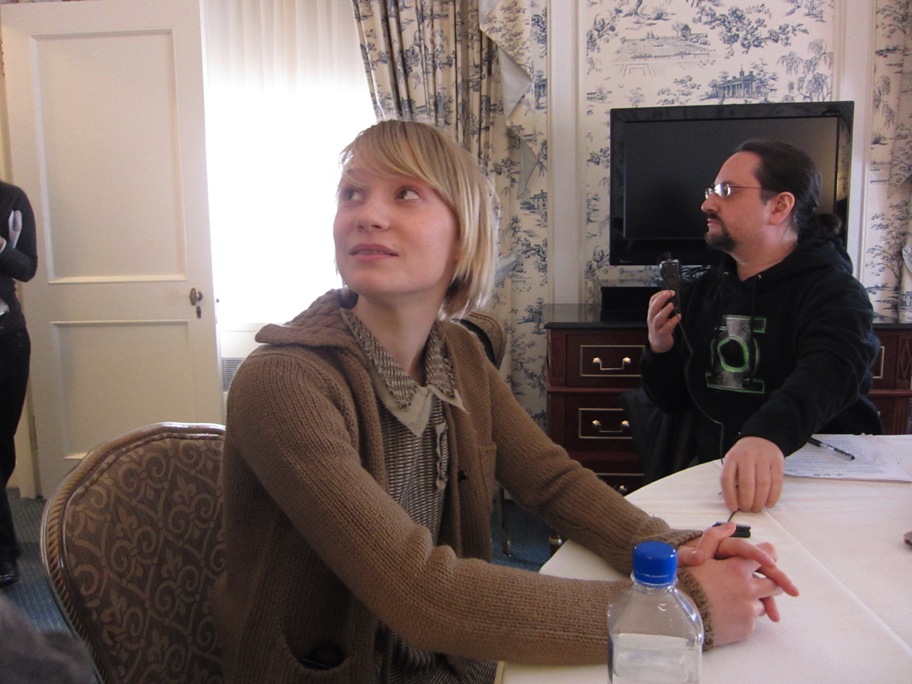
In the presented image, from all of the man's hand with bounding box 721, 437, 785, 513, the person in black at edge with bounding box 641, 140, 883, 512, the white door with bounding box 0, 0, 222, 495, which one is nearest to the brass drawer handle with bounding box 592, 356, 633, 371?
the person in black at edge with bounding box 641, 140, 883, 512

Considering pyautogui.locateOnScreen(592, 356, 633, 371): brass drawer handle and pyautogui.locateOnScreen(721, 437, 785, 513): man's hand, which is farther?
pyautogui.locateOnScreen(592, 356, 633, 371): brass drawer handle

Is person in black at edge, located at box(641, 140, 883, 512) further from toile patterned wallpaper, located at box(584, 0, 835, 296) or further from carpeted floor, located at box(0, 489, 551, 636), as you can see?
toile patterned wallpaper, located at box(584, 0, 835, 296)

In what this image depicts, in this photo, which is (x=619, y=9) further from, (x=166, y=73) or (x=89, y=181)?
(x=89, y=181)

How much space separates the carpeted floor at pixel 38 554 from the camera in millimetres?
2215

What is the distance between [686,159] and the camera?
272 centimetres

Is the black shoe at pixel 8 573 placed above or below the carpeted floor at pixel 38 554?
above

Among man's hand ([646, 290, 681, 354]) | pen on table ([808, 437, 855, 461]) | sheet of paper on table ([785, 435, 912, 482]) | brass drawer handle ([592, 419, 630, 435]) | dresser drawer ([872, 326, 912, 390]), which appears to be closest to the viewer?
sheet of paper on table ([785, 435, 912, 482])

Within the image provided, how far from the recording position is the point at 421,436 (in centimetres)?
99

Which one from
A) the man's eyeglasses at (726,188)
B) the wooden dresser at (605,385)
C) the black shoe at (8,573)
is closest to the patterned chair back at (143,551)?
the man's eyeglasses at (726,188)

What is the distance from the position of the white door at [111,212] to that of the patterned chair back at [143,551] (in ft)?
7.25

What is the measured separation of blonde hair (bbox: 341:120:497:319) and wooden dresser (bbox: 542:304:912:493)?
4.81 ft

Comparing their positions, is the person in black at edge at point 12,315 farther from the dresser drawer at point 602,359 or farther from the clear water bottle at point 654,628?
the clear water bottle at point 654,628

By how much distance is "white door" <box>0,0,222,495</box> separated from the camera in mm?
2951

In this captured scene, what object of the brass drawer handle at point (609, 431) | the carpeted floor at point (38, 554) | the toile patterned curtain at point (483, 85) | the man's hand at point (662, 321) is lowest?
the carpeted floor at point (38, 554)
